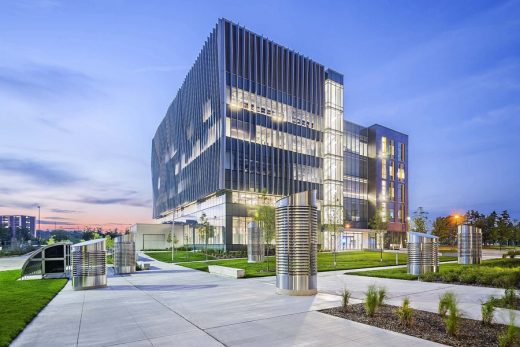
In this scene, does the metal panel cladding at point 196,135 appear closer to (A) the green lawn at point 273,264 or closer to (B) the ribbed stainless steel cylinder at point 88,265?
(A) the green lawn at point 273,264

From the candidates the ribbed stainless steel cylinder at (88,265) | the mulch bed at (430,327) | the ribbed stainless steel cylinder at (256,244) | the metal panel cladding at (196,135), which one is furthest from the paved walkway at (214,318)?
the metal panel cladding at (196,135)

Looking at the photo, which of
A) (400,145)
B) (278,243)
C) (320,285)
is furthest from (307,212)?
(400,145)

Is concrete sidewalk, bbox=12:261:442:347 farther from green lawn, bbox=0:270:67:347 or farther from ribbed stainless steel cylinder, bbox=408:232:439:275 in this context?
ribbed stainless steel cylinder, bbox=408:232:439:275

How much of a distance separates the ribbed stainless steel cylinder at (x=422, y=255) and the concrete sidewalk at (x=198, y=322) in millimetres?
9471

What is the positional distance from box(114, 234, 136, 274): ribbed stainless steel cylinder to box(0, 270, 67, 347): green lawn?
19.1 ft

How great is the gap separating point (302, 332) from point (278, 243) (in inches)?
246

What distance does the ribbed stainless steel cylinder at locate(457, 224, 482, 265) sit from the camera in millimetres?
28438

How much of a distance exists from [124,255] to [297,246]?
16409 millimetres

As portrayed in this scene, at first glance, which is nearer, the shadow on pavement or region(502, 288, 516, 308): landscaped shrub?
region(502, 288, 516, 308): landscaped shrub

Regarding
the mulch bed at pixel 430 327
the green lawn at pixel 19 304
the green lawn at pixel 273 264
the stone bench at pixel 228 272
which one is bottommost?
the green lawn at pixel 273 264

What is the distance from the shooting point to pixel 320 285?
17.3m

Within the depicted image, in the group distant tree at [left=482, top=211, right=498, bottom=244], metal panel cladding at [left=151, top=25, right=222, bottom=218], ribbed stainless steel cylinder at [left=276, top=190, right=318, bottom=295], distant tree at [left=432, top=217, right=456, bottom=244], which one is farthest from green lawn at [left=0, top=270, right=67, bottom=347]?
distant tree at [left=482, top=211, right=498, bottom=244]

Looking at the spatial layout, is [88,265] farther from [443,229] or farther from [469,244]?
[443,229]

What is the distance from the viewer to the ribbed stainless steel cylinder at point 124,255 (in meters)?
25.5
